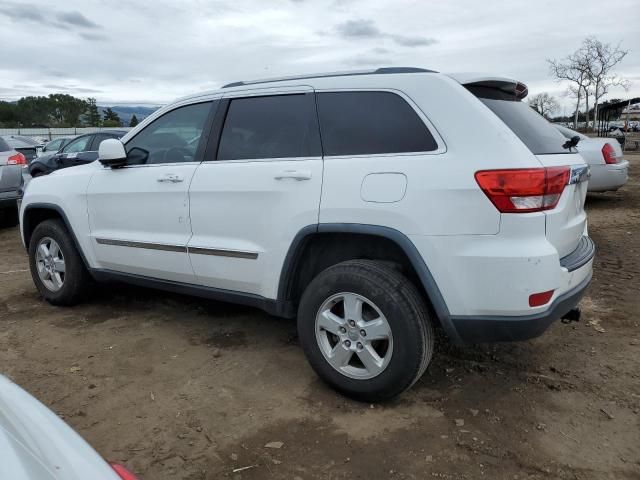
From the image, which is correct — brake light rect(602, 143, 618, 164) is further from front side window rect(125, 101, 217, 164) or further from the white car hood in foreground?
the white car hood in foreground

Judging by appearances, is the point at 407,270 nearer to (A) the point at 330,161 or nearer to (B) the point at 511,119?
(A) the point at 330,161

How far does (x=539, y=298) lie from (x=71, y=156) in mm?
10193

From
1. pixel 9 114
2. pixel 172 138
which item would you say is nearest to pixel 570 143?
pixel 172 138

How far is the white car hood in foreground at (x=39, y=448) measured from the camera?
1351mm

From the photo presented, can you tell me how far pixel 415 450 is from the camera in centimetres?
263

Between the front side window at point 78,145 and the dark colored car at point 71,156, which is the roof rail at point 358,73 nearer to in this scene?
the dark colored car at point 71,156

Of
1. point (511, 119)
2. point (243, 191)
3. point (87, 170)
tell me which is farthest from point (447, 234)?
point (87, 170)

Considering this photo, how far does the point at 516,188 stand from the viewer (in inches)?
101

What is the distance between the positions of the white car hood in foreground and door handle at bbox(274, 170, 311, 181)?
5.99ft

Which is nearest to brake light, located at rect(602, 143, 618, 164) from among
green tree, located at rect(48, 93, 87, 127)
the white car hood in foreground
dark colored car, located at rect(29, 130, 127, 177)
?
dark colored car, located at rect(29, 130, 127, 177)

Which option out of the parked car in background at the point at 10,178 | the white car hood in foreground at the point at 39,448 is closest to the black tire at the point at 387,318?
the white car hood in foreground at the point at 39,448

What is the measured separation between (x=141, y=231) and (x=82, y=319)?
43.0 inches

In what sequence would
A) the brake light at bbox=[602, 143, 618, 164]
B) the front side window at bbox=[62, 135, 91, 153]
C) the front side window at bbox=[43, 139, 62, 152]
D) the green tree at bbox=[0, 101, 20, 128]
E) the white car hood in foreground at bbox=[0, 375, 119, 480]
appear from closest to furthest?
the white car hood in foreground at bbox=[0, 375, 119, 480], the brake light at bbox=[602, 143, 618, 164], the front side window at bbox=[62, 135, 91, 153], the front side window at bbox=[43, 139, 62, 152], the green tree at bbox=[0, 101, 20, 128]

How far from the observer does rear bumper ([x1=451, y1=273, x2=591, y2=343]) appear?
2654 millimetres
